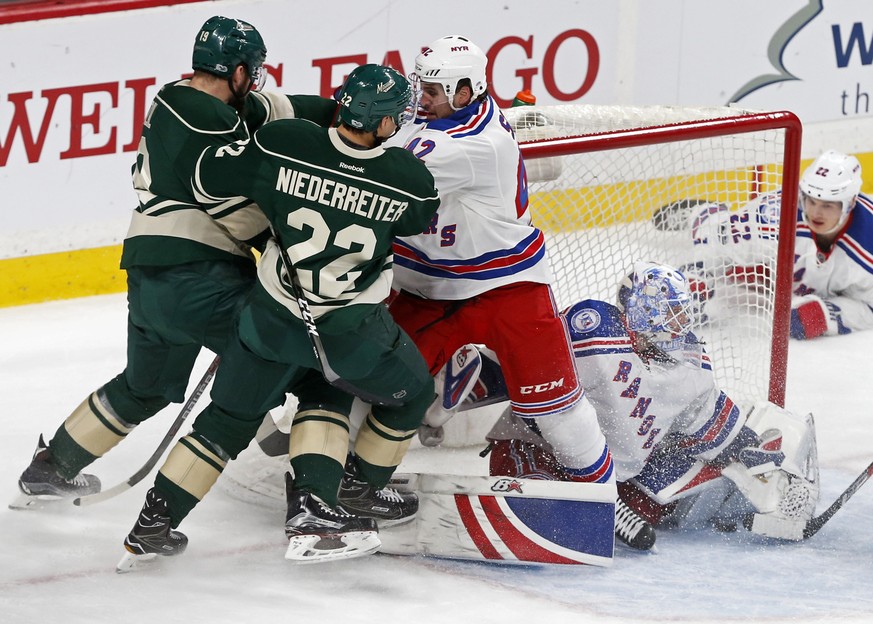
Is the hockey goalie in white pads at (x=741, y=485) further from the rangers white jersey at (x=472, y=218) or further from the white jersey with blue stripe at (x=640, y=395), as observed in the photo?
the rangers white jersey at (x=472, y=218)

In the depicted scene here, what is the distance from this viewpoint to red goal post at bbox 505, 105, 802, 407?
400 cm

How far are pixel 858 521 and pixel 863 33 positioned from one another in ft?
10.1

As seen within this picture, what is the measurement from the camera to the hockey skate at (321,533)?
2977 millimetres

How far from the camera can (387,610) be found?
301 cm

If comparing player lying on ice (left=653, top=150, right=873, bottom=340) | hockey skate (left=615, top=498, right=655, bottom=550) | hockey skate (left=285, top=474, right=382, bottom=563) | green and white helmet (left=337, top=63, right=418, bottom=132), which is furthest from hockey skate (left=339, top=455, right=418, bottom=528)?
player lying on ice (left=653, top=150, right=873, bottom=340)

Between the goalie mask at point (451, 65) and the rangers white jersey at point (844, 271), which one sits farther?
the rangers white jersey at point (844, 271)

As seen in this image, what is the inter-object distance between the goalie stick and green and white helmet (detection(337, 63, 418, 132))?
4.43 ft

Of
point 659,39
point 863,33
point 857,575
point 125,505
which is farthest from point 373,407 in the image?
point 863,33

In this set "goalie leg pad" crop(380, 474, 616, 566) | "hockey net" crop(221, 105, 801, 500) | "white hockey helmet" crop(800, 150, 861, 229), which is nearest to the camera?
"goalie leg pad" crop(380, 474, 616, 566)

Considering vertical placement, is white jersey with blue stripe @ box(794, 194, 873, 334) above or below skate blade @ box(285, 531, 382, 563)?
above

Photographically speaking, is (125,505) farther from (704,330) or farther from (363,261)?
(704,330)

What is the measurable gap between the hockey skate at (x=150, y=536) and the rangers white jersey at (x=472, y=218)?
2.55 ft

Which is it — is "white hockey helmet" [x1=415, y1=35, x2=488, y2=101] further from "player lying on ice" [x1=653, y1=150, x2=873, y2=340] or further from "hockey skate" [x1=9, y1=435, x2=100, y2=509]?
"player lying on ice" [x1=653, y1=150, x2=873, y2=340]

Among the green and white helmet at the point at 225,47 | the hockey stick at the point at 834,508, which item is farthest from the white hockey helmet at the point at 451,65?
the hockey stick at the point at 834,508
